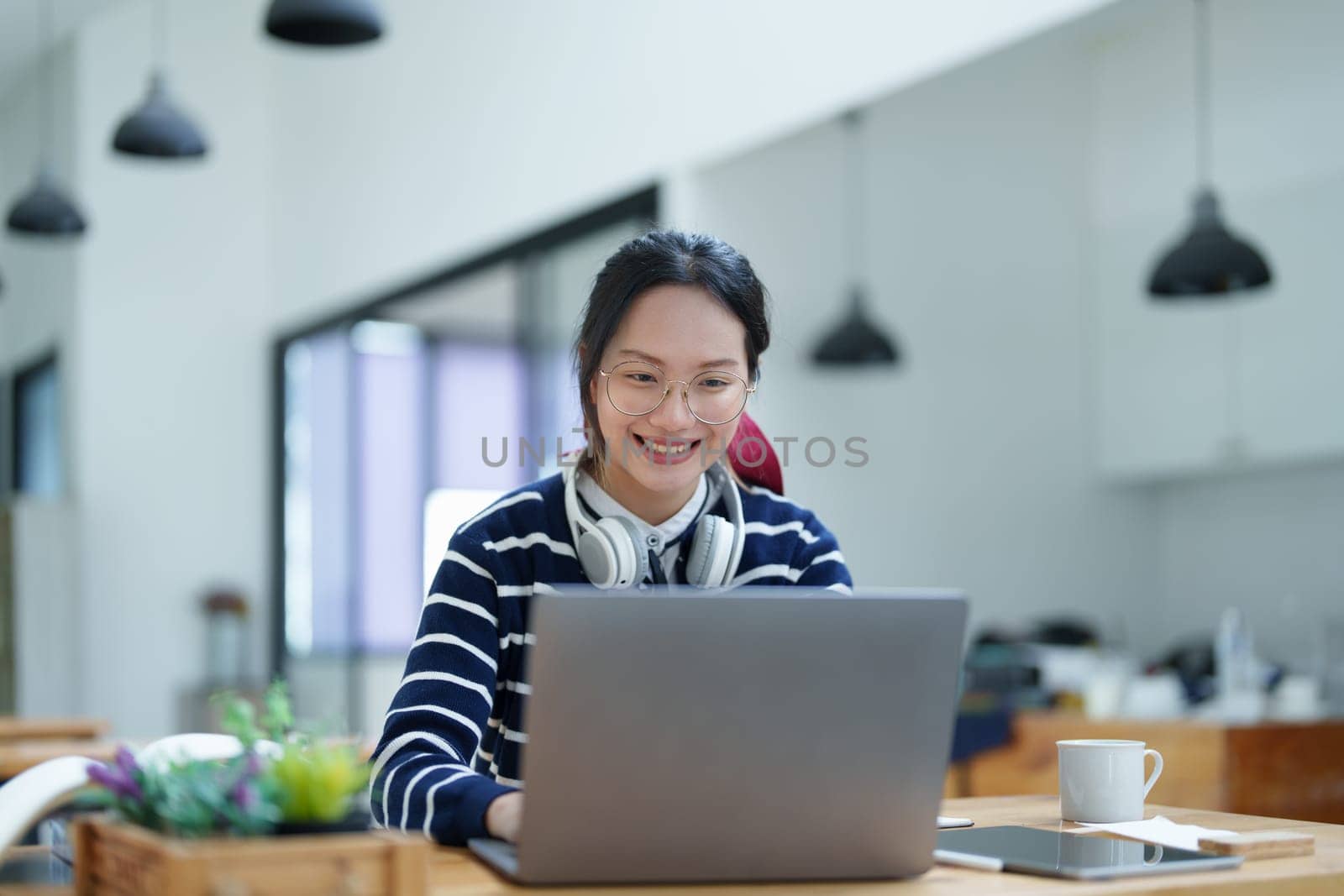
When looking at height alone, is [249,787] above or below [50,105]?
below

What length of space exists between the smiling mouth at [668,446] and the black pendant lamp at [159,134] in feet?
11.2

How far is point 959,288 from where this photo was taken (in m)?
5.73

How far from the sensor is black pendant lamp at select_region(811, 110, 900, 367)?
507cm

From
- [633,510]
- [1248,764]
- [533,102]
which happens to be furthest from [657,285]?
[533,102]

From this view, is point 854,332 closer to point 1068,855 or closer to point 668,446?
point 668,446

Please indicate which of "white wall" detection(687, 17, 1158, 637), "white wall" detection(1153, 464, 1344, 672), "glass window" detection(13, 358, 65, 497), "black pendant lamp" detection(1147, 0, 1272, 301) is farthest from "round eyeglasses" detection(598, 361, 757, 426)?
"glass window" detection(13, 358, 65, 497)

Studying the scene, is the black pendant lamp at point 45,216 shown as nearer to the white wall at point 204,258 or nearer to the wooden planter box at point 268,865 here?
the white wall at point 204,258

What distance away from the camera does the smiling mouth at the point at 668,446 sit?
1620 mm

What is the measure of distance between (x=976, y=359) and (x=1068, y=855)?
4.67 m

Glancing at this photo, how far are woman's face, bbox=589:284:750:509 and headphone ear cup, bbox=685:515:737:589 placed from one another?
0.06 m

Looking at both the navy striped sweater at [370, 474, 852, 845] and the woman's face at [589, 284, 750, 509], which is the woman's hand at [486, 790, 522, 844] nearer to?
the navy striped sweater at [370, 474, 852, 845]

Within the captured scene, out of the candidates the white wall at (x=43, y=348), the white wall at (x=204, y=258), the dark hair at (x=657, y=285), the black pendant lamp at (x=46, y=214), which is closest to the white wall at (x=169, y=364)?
the white wall at (x=204, y=258)

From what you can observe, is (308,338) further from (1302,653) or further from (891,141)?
(1302,653)

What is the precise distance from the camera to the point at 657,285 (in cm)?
163
